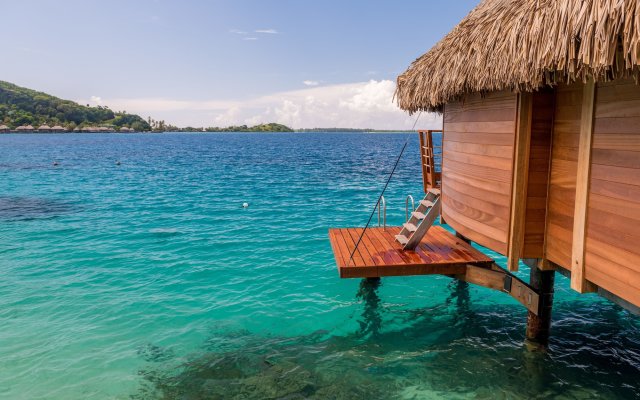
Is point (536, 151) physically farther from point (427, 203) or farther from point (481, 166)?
point (427, 203)

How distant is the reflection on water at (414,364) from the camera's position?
22.3 ft

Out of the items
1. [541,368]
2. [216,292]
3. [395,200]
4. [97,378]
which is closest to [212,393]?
[97,378]

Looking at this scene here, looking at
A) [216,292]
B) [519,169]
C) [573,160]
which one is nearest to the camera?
[573,160]

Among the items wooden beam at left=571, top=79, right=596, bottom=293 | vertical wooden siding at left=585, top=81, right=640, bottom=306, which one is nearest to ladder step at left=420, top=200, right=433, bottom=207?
wooden beam at left=571, top=79, right=596, bottom=293

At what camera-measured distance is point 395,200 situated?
82.8 feet

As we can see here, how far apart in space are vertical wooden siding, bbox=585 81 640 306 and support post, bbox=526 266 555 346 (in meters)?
2.11

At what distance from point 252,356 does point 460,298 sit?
17.7ft

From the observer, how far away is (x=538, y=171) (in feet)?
18.1

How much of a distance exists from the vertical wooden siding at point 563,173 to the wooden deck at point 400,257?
2063 millimetres

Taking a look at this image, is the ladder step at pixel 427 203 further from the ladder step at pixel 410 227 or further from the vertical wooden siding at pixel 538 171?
the vertical wooden siding at pixel 538 171

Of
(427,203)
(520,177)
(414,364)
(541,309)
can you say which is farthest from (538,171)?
(414,364)

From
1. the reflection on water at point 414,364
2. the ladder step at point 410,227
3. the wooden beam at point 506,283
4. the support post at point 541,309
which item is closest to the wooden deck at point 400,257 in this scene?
the wooden beam at point 506,283

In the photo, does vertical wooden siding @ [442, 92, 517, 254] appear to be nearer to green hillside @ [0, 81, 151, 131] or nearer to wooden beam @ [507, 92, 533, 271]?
wooden beam @ [507, 92, 533, 271]

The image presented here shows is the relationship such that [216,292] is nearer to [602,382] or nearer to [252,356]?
[252,356]
